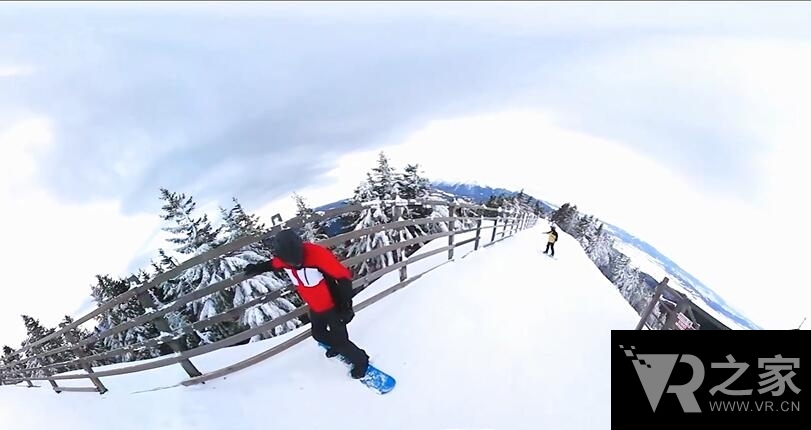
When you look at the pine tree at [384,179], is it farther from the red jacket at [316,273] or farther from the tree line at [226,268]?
the red jacket at [316,273]

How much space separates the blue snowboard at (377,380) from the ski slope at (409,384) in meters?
0.07

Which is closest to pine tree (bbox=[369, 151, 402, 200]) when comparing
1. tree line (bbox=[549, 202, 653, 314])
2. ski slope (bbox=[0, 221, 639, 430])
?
ski slope (bbox=[0, 221, 639, 430])

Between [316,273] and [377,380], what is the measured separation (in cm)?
147

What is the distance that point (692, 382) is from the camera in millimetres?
3012

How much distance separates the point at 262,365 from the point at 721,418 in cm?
459

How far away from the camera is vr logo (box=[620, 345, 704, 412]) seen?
2.99 metres

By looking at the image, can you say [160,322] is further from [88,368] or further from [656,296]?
[656,296]

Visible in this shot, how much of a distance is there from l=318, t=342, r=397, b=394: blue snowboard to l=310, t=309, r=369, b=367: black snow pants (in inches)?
5.2

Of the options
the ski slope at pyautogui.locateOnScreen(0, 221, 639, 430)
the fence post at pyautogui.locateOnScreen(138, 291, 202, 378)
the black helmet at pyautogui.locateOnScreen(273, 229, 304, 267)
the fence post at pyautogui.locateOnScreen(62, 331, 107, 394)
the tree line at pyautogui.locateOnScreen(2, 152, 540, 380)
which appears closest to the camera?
the black helmet at pyautogui.locateOnScreen(273, 229, 304, 267)

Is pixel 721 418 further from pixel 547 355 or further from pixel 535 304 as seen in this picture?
pixel 535 304

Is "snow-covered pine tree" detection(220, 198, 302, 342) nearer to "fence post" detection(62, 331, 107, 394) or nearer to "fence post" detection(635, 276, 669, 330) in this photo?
"fence post" detection(62, 331, 107, 394)

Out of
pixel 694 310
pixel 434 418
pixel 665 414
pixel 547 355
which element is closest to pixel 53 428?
pixel 434 418

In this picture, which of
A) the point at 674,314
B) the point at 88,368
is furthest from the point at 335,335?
the point at 674,314

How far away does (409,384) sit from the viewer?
4.08m
